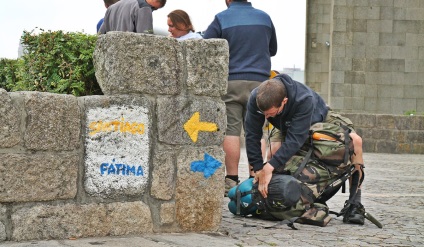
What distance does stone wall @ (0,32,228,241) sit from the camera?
15.6ft

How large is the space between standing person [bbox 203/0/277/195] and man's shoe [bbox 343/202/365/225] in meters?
1.21

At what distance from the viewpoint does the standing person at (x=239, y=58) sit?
283 inches

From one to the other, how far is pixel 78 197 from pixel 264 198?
1.54 m

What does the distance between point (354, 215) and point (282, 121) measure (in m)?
0.87

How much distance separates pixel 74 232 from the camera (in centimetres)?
493

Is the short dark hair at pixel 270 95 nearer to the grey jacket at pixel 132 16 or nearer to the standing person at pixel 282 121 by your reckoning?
the standing person at pixel 282 121

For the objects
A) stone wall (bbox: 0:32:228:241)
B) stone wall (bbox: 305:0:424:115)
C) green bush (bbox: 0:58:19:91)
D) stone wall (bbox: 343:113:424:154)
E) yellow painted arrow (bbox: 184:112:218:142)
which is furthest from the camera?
stone wall (bbox: 305:0:424:115)

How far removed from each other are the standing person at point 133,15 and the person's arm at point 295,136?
4.85 ft

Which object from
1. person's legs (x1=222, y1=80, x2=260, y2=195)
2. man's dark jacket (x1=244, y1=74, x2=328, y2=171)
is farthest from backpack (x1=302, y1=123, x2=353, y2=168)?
person's legs (x1=222, y1=80, x2=260, y2=195)

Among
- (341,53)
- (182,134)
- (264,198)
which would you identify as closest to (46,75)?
(182,134)

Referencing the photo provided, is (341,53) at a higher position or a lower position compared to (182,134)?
higher

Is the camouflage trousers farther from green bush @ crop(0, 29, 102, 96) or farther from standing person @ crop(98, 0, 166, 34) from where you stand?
standing person @ crop(98, 0, 166, 34)

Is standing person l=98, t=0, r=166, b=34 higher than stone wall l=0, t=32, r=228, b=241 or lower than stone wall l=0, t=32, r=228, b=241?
higher

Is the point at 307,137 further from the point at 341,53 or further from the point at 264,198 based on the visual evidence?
the point at 341,53
